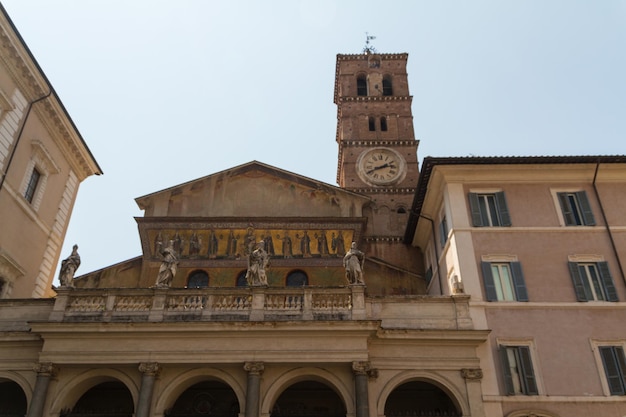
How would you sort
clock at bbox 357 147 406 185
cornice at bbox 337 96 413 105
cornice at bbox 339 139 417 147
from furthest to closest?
cornice at bbox 337 96 413 105 < cornice at bbox 339 139 417 147 < clock at bbox 357 147 406 185

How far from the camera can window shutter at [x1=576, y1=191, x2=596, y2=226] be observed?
18.7 meters

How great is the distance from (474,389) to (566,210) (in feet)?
24.1

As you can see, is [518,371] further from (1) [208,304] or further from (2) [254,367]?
(1) [208,304]

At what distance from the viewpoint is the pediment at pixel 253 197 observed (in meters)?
24.3

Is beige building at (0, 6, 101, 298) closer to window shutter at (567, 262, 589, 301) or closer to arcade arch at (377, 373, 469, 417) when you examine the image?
arcade arch at (377, 373, 469, 417)

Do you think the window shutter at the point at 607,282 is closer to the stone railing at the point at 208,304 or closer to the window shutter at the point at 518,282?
the window shutter at the point at 518,282

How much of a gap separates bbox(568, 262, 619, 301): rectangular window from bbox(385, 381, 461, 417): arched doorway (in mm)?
5495

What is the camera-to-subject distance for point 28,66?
20703mm

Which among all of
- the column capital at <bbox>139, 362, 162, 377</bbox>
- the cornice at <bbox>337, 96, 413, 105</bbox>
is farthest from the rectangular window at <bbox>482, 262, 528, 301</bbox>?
the cornice at <bbox>337, 96, 413, 105</bbox>

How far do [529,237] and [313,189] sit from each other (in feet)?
32.8

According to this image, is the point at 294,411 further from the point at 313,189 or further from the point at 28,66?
the point at 28,66

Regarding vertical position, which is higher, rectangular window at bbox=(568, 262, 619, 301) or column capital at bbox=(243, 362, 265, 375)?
rectangular window at bbox=(568, 262, 619, 301)

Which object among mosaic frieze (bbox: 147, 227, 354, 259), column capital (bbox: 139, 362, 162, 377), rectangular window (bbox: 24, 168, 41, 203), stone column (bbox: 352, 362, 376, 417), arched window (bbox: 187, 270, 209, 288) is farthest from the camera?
mosaic frieze (bbox: 147, 227, 354, 259)

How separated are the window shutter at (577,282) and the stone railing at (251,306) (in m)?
3.54
